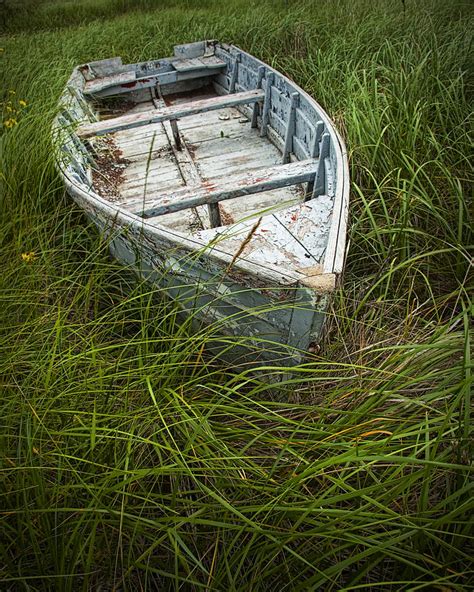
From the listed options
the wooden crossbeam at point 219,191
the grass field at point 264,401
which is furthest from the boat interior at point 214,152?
the grass field at point 264,401

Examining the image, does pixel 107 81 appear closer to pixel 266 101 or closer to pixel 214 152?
pixel 214 152

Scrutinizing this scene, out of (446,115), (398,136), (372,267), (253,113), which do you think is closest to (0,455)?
(372,267)

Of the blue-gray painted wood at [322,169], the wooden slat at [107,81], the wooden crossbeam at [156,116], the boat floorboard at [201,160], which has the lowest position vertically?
the boat floorboard at [201,160]

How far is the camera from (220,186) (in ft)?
8.30

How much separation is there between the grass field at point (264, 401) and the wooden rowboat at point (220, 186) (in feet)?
0.58

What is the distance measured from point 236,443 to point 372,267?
138 centimetres

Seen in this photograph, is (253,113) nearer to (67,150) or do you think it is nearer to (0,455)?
(67,150)

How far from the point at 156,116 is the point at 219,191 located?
180 centimetres

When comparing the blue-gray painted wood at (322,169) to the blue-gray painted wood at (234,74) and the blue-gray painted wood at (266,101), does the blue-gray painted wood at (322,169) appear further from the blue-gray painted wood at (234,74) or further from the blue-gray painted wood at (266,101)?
the blue-gray painted wood at (234,74)

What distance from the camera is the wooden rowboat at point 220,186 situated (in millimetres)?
1745

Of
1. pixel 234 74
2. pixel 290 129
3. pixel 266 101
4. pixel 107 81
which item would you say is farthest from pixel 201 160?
pixel 107 81

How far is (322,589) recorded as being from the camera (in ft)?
4.18

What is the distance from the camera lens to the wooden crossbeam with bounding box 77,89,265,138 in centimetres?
368

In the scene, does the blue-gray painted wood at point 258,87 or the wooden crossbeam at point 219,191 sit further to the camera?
the blue-gray painted wood at point 258,87
